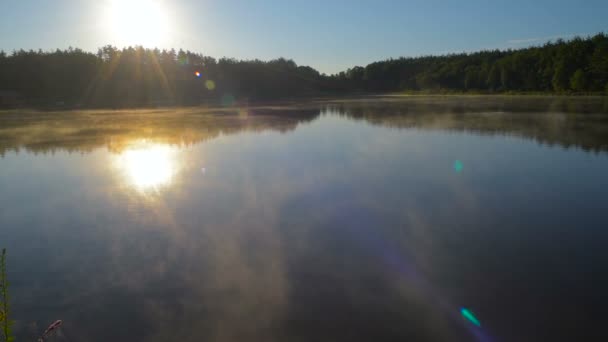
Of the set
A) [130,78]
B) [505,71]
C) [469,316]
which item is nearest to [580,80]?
[505,71]

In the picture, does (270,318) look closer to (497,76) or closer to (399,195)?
(399,195)

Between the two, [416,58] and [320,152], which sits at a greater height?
[416,58]

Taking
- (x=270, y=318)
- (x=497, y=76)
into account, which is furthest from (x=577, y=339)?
(x=497, y=76)

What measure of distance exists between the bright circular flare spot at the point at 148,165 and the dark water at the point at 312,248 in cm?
10

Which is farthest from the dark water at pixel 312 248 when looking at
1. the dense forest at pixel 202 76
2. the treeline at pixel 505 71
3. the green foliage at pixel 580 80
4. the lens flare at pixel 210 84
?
the lens flare at pixel 210 84

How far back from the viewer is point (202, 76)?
76.4 metres

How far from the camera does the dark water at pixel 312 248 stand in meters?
3.60

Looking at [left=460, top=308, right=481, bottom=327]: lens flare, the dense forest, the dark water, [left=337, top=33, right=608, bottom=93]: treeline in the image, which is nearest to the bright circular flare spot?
the dark water

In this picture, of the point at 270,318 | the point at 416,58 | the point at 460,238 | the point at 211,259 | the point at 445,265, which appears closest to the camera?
the point at 270,318

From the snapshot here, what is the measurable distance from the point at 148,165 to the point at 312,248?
708cm

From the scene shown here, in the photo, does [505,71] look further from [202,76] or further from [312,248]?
[312,248]

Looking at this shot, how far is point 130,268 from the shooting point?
15.5 feet

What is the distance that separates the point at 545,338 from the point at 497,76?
82727mm

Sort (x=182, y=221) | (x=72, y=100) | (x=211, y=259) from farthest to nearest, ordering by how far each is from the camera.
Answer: (x=72, y=100) < (x=182, y=221) < (x=211, y=259)
